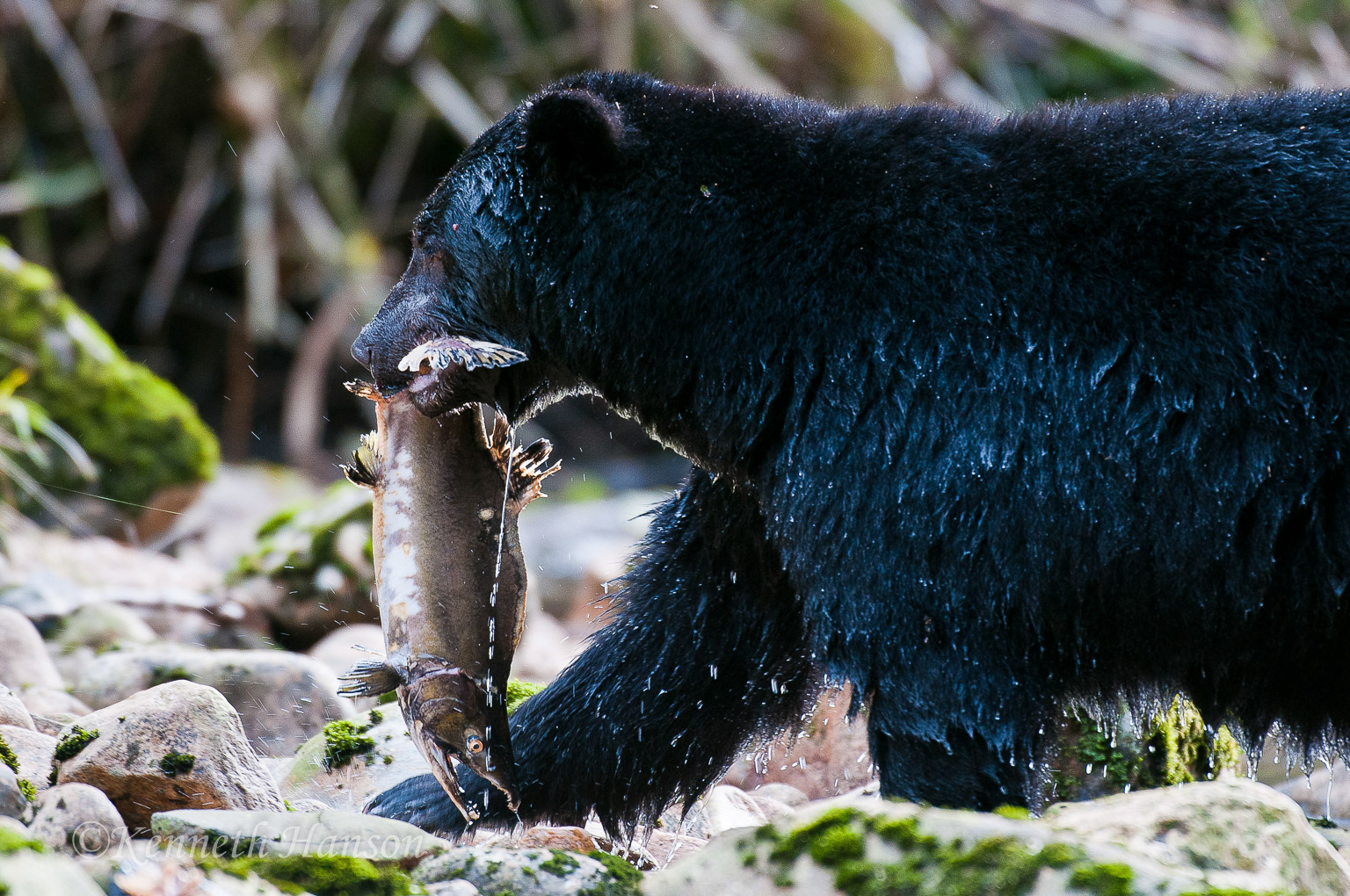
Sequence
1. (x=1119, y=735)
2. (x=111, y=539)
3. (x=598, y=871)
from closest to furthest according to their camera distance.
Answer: (x=598, y=871)
(x=1119, y=735)
(x=111, y=539)

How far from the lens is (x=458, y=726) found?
3.39 meters

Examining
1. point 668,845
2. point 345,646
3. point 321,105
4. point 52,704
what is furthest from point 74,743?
point 321,105

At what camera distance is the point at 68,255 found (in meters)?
10.7

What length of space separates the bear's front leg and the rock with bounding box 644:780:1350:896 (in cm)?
115

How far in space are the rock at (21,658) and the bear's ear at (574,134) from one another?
2440 millimetres

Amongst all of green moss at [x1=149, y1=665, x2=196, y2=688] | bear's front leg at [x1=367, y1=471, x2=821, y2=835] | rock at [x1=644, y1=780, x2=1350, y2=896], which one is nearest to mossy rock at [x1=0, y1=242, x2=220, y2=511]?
green moss at [x1=149, y1=665, x2=196, y2=688]

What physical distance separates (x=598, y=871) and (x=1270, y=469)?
1541 millimetres

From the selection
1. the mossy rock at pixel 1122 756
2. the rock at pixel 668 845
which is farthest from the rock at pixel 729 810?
the mossy rock at pixel 1122 756

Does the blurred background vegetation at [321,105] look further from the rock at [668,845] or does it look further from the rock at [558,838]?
the rock at [558,838]

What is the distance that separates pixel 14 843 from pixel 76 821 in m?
0.58

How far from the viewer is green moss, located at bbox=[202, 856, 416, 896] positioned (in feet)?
8.18

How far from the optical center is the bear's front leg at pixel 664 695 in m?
3.71

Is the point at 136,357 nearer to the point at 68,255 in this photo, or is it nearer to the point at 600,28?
the point at 68,255

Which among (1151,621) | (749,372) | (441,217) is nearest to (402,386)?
(441,217)
